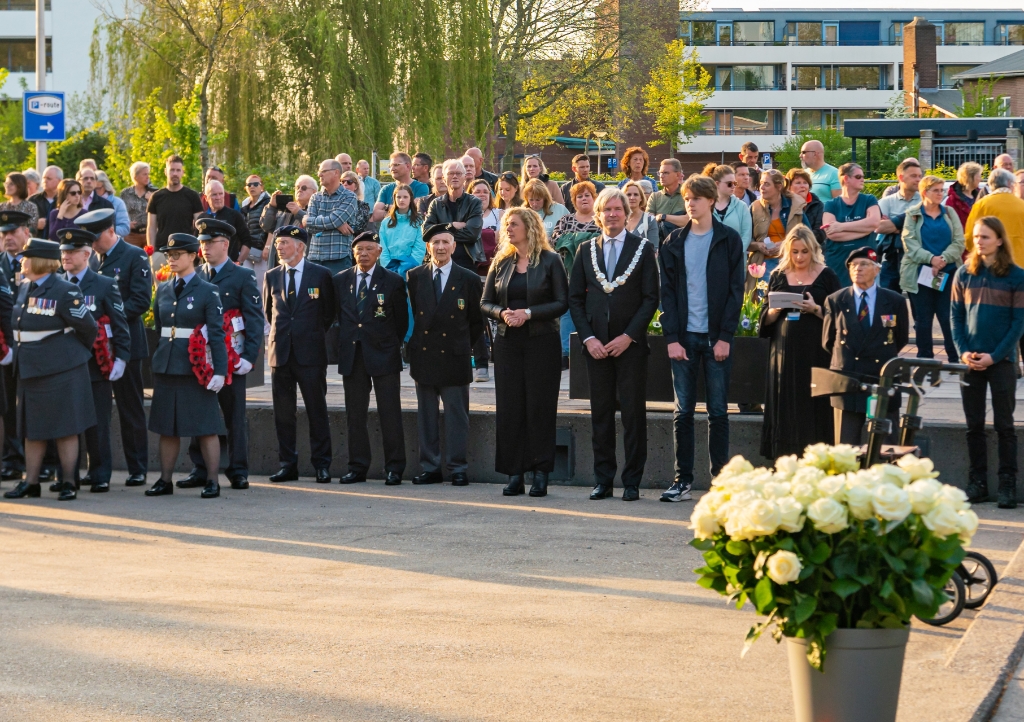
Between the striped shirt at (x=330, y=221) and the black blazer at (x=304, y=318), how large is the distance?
7.52ft

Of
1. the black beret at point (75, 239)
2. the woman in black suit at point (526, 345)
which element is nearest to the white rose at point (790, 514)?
the woman in black suit at point (526, 345)

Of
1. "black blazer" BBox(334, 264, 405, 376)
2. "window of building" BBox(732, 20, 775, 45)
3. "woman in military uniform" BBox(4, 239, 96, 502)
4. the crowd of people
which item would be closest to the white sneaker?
the crowd of people

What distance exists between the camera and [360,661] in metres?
6.15

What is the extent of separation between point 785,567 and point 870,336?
527 cm

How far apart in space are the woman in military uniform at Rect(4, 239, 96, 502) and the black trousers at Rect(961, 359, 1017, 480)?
6470mm

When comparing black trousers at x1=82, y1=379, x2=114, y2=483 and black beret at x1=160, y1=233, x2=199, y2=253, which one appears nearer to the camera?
black beret at x1=160, y1=233, x2=199, y2=253

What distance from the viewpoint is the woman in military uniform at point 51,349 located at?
1057 cm

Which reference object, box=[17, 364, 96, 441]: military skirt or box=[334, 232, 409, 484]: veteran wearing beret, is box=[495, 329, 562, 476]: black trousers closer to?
box=[334, 232, 409, 484]: veteran wearing beret

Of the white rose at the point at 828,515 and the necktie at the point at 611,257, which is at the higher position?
the necktie at the point at 611,257

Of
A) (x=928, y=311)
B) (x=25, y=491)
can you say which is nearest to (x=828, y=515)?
(x=25, y=491)

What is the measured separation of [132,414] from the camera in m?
11.5

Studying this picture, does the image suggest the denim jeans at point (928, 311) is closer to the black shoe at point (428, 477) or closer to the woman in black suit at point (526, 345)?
the woman in black suit at point (526, 345)

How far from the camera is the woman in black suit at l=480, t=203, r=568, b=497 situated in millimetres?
10547

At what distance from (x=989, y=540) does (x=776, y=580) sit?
4.88m
